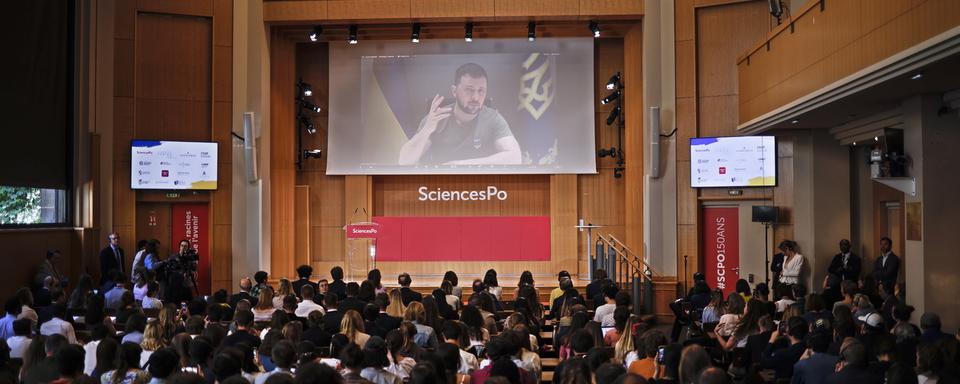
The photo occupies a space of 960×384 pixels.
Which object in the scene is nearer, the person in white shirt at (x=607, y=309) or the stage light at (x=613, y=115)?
the person in white shirt at (x=607, y=309)

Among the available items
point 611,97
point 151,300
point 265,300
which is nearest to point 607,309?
point 265,300

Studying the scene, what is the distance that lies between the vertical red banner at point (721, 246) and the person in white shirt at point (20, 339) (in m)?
11.6

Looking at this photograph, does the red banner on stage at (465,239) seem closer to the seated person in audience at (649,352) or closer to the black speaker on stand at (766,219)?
the black speaker on stand at (766,219)

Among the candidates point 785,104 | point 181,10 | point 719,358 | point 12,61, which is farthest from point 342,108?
point 719,358

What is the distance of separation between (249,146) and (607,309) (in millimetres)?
9019

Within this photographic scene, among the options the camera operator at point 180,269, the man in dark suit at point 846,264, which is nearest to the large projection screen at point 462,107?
the camera operator at point 180,269

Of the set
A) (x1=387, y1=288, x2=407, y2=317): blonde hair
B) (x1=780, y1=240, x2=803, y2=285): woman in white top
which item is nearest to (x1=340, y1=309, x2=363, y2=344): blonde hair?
(x1=387, y1=288, x2=407, y2=317): blonde hair

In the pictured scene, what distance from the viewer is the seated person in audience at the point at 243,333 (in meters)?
6.54

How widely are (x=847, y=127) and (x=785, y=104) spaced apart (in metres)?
1.50

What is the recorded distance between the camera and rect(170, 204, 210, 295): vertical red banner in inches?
628

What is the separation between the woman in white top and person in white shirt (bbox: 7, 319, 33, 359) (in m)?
10.3

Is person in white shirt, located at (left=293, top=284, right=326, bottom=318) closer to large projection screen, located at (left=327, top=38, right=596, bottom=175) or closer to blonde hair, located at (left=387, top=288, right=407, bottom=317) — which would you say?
blonde hair, located at (left=387, top=288, right=407, bottom=317)

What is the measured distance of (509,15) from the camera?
16.4 m

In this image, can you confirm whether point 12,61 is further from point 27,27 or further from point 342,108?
point 342,108
